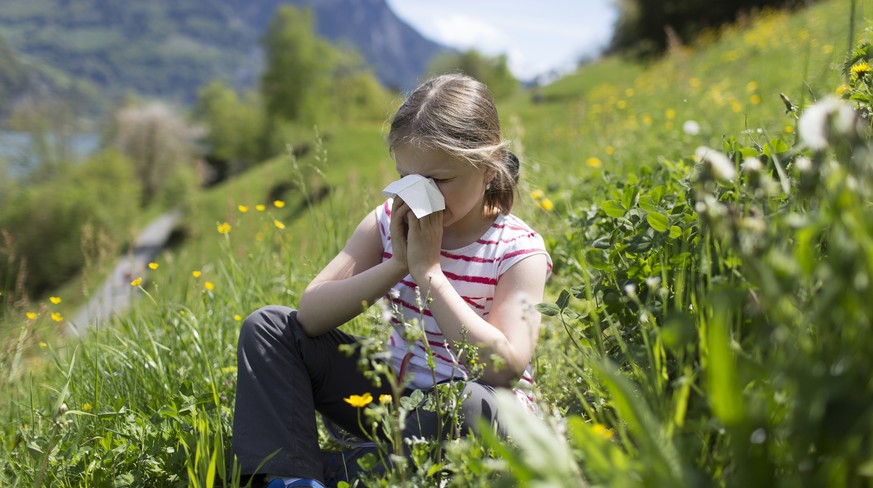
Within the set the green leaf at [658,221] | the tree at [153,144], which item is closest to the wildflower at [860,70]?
the green leaf at [658,221]

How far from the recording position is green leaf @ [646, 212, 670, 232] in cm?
135

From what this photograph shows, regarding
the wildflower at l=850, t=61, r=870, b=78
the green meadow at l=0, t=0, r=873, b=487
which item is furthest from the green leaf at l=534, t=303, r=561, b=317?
the wildflower at l=850, t=61, r=870, b=78

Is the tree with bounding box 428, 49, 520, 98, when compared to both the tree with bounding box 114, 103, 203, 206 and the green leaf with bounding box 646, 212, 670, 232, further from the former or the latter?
the green leaf with bounding box 646, 212, 670, 232

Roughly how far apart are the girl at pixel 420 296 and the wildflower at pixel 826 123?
2.74 feet

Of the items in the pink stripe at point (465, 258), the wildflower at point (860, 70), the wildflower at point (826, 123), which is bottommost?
the pink stripe at point (465, 258)

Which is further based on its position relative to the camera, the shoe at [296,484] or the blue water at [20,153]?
the blue water at [20,153]

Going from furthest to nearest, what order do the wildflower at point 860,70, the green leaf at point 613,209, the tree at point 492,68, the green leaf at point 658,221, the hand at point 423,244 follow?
the tree at point 492,68
the hand at point 423,244
the green leaf at point 613,209
the wildflower at point 860,70
the green leaf at point 658,221

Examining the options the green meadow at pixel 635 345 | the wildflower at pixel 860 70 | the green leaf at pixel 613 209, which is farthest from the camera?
the green leaf at pixel 613 209

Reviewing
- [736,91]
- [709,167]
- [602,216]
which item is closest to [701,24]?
[736,91]

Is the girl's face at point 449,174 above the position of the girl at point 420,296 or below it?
above

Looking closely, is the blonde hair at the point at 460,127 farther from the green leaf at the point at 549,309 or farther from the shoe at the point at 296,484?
the shoe at the point at 296,484

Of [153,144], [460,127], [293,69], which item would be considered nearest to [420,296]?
[460,127]

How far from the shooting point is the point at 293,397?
1.64 metres

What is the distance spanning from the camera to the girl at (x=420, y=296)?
5.11 feet
